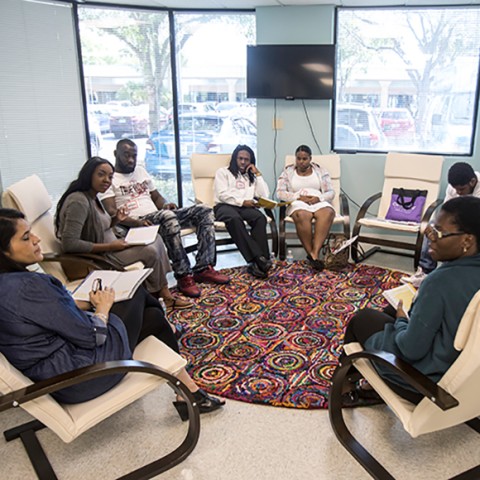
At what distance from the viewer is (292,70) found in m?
4.71

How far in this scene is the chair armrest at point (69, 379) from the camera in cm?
154

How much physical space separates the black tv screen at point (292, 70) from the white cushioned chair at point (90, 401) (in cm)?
333

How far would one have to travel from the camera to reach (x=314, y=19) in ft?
15.4

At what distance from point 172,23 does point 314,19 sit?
1.39 meters

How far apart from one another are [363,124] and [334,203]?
990mm

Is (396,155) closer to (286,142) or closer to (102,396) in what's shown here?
(286,142)

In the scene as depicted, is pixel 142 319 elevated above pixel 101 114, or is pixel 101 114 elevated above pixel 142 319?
pixel 101 114

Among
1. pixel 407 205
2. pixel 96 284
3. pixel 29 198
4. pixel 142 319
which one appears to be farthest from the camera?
pixel 407 205

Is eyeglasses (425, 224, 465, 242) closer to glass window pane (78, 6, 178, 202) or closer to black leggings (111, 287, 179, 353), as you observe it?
black leggings (111, 287, 179, 353)

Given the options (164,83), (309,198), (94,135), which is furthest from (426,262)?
(94,135)

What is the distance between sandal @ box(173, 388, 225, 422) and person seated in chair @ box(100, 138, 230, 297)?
53.7 inches

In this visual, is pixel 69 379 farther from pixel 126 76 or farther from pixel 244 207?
pixel 126 76

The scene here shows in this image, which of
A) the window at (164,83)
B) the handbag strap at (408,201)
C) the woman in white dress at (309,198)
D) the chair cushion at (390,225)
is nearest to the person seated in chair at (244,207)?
the woman in white dress at (309,198)

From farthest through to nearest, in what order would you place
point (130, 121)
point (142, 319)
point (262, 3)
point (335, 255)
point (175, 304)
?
1. point (130, 121)
2. point (262, 3)
3. point (335, 255)
4. point (175, 304)
5. point (142, 319)
